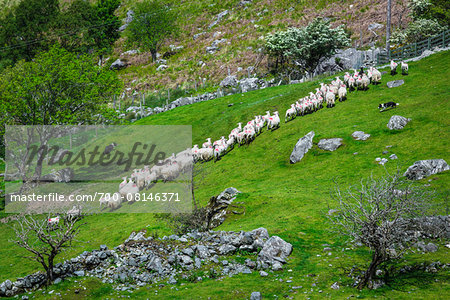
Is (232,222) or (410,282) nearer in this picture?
(410,282)

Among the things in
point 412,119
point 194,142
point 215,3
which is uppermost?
point 215,3

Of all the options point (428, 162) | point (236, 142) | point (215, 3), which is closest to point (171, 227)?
point (428, 162)

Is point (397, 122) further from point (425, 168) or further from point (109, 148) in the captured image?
point (109, 148)

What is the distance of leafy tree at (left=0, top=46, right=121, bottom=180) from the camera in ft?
127

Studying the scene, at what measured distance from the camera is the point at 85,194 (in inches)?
1385

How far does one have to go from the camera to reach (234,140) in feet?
119

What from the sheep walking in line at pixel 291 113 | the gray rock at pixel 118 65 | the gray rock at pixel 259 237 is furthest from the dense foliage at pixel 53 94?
the gray rock at pixel 118 65

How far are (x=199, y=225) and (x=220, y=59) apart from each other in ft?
202

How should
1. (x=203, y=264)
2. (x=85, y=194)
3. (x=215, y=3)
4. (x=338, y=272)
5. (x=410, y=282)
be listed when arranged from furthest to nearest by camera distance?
(x=215, y=3)
(x=85, y=194)
(x=203, y=264)
(x=338, y=272)
(x=410, y=282)

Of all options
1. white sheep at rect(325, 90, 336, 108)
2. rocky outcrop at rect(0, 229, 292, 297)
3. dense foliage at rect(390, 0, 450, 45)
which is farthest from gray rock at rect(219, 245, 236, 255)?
dense foliage at rect(390, 0, 450, 45)

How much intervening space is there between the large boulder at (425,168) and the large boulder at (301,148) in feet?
28.7

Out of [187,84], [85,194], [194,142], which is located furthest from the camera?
[187,84]

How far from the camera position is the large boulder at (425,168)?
20.7 metres

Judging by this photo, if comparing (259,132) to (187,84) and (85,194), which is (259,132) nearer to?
(85,194)
